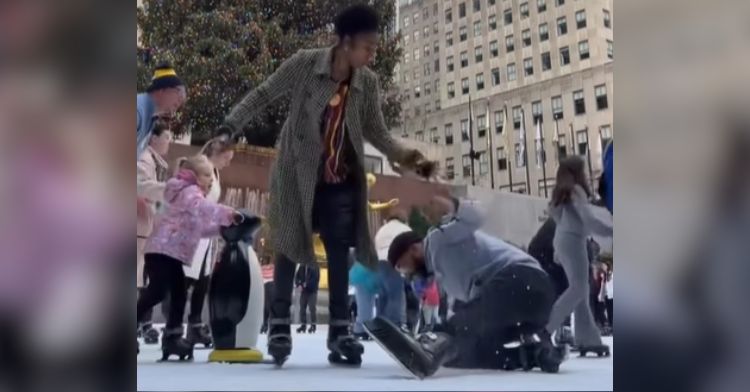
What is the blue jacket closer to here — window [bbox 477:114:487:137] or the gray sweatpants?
window [bbox 477:114:487:137]

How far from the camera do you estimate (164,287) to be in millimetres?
1898

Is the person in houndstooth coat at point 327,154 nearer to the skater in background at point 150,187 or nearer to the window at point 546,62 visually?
the skater in background at point 150,187

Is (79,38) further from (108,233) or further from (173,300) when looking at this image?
(173,300)

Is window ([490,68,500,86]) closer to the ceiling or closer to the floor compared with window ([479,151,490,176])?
closer to the ceiling

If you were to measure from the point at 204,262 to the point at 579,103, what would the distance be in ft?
3.24

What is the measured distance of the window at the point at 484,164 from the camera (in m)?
1.95

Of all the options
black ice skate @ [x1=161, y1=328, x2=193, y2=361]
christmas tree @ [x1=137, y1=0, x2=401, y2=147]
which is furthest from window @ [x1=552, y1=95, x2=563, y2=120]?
black ice skate @ [x1=161, y1=328, x2=193, y2=361]

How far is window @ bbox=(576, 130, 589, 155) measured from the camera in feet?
6.33

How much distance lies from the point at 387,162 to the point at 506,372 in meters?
0.58

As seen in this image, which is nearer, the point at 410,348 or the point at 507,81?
the point at 410,348

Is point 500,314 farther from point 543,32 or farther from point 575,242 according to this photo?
point 543,32

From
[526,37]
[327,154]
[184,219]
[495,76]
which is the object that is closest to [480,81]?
[495,76]

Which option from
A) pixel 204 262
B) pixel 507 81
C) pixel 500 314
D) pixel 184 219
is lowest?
pixel 500 314

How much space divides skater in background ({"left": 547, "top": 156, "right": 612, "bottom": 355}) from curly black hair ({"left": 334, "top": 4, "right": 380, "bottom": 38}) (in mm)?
564
